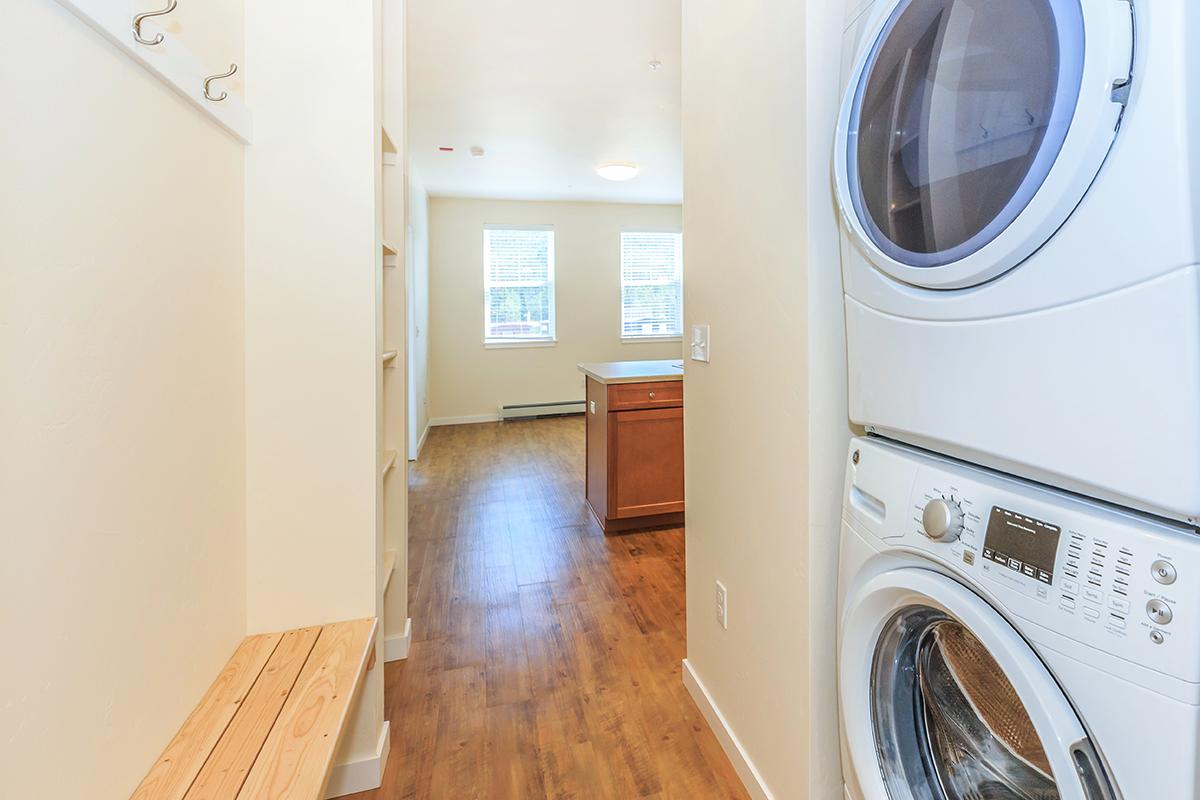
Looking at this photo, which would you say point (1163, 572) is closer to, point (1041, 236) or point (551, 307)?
point (1041, 236)

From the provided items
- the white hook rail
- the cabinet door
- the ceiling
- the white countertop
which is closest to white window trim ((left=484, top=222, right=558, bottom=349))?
the ceiling

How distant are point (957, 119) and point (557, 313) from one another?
243 inches

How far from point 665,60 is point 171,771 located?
336 centimetres

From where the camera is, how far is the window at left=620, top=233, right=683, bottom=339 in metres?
7.04

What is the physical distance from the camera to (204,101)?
Answer: 1084mm

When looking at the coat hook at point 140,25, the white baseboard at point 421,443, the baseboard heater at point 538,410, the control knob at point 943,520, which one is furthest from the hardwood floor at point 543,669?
the baseboard heater at point 538,410

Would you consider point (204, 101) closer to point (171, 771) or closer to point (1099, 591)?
point (171, 771)

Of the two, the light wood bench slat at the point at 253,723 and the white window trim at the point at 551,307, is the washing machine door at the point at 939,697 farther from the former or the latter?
the white window trim at the point at 551,307

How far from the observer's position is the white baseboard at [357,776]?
1397 mm

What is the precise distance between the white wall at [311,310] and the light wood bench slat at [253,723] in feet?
0.31

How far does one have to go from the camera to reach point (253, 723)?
107cm

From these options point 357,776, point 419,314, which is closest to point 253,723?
point 357,776

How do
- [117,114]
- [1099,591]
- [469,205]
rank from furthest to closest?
[469,205], [117,114], [1099,591]

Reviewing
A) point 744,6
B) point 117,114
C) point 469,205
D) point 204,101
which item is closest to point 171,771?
point 117,114
